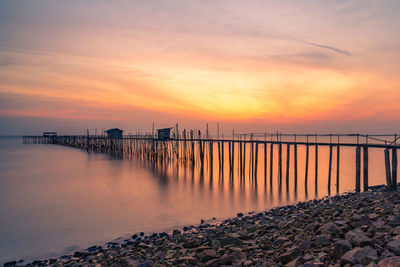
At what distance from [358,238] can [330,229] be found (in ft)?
3.29

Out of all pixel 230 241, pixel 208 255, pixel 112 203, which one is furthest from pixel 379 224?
pixel 112 203

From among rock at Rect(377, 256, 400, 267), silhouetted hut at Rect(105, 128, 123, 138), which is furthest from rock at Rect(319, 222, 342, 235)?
silhouetted hut at Rect(105, 128, 123, 138)

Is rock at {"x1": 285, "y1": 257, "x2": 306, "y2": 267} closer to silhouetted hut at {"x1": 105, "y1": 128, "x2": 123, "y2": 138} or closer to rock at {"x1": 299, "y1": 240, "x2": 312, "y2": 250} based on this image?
rock at {"x1": 299, "y1": 240, "x2": 312, "y2": 250}

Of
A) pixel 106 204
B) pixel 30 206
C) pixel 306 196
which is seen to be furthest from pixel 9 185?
pixel 306 196

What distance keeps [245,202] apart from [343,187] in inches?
354

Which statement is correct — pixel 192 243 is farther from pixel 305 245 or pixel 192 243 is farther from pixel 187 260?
pixel 305 245

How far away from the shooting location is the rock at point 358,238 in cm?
569

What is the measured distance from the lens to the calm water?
39.5 feet

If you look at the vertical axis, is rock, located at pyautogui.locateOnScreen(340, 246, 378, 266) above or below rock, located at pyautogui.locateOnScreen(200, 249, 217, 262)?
above

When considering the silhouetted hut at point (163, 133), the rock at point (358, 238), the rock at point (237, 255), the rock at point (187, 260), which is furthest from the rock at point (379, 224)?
the silhouetted hut at point (163, 133)

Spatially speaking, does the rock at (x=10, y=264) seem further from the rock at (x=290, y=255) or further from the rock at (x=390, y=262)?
the rock at (x=390, y=262)

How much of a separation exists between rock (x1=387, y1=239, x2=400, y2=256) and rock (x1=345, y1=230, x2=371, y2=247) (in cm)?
35

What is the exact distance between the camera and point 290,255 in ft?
19.4

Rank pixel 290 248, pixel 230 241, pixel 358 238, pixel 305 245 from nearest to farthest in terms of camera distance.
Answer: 1. pixel 358 238
2. pixel 290 248
3. pixel 305 245
4. pixel 230 241
